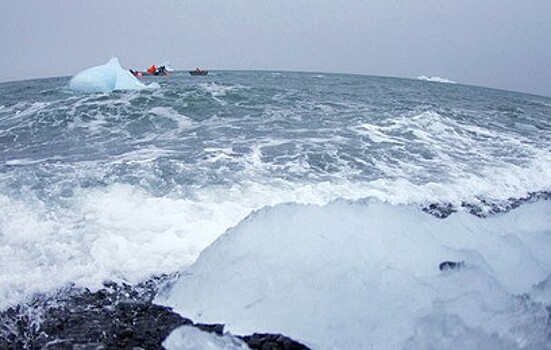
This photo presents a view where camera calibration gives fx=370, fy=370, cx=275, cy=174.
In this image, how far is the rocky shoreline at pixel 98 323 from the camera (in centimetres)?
242

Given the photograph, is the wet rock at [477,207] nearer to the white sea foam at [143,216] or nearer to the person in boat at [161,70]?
the white sea foam at [143,216]

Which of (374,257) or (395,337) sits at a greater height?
(374,257)

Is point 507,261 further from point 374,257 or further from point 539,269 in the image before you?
point 374,257

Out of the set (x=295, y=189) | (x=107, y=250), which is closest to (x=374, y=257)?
(x=107, y=250)

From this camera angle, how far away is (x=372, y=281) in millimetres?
2455

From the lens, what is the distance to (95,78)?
1684 centimetres

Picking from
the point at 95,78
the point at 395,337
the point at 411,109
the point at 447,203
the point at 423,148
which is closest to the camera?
the point at 395,337

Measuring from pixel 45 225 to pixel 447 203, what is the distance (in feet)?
16.9

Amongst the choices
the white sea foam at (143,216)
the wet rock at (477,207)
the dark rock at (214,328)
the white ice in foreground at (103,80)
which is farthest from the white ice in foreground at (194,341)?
the white ice in foreground at (103,80)

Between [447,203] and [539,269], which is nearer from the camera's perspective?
[539,269]

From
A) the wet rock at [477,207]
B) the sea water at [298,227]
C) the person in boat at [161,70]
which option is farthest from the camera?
the person in boat at [161,70]

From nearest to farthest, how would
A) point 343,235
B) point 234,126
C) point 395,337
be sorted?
point 395,337 → point 343,235 → point 234,126

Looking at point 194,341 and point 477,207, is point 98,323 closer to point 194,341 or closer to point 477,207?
point 194,341

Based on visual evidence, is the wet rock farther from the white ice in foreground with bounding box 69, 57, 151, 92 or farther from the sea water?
the white ice in foreground with bounding box 69, 57, 151, 92
